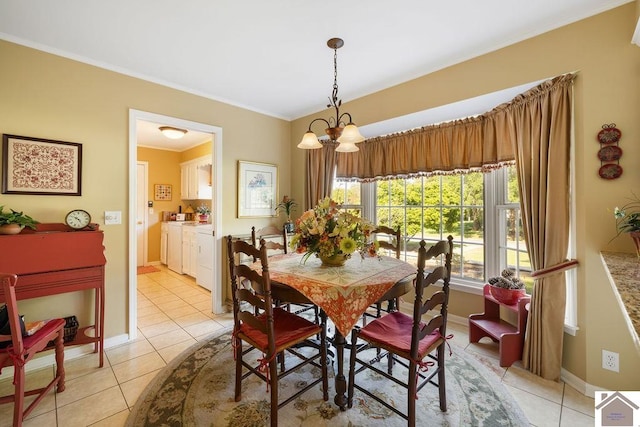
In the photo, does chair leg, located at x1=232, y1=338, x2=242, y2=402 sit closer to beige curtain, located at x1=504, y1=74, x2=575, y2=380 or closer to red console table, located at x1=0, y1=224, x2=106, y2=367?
red console table, located at x1=0, y1=224, x2=106, y2=367

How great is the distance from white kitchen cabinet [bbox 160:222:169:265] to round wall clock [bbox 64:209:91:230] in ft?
11.3

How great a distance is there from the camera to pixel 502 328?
2402mm

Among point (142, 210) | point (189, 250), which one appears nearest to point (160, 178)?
point (142, 210)

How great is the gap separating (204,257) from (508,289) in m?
3.72

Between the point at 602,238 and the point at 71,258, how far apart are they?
12.5ft

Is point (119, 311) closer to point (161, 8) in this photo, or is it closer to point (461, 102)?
point (161, 8)

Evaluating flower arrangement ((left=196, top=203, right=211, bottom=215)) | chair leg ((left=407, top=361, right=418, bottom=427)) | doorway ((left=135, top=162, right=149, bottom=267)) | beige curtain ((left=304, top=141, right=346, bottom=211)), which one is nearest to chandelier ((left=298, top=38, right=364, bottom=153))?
beige curtain ((left=304, top=141, right=346, bottom=211))

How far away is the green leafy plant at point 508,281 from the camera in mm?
2334

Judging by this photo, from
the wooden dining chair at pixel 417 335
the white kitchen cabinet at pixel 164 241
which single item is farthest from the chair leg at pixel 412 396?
the white kitchen cabinet at pixel 164 241

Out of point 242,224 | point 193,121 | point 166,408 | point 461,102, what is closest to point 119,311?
point 166,408

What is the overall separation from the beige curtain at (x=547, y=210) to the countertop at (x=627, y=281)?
0.33 m

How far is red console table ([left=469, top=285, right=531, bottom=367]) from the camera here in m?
2.17

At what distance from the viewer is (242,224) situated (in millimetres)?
3611

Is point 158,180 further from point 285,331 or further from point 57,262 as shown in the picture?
point 285,331
